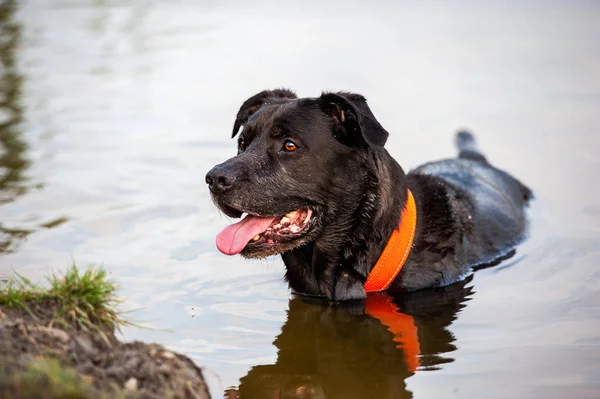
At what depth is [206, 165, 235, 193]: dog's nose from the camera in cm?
585

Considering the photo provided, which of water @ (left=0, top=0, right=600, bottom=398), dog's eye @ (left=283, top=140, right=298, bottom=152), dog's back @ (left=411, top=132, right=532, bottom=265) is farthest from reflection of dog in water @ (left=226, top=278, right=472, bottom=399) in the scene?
dog's eye @ (left=283, top=140, right=298, bottom=152)

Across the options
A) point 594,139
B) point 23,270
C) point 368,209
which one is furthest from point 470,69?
point 23,270

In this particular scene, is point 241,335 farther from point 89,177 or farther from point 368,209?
point 89,177

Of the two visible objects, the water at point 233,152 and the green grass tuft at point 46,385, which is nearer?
the green grass tuft at point 46,385

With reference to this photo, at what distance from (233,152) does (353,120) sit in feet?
11.9

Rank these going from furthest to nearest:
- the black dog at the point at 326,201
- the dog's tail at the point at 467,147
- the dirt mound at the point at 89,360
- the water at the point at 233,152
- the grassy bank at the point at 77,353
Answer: the dog's tail at the point at 467,147, the black dog at the point at 326,201, the water at the point at 233,152, the dirt mound at the point at 89,360, the grassy bank at the point at 77,353

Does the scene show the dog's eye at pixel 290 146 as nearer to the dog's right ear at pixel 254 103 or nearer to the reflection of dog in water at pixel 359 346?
the dog's right ear at pixel 254 103

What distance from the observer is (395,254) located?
6.28m

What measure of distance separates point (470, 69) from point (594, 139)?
2.74 meters

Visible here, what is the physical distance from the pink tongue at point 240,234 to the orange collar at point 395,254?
833 mm

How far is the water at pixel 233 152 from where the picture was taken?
5.63m

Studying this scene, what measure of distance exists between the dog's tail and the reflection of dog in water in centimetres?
242

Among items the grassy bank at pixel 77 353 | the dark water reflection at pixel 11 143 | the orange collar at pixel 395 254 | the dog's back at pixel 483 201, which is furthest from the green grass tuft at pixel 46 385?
the dog's back at pixel 483 201

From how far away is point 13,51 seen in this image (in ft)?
42.5
